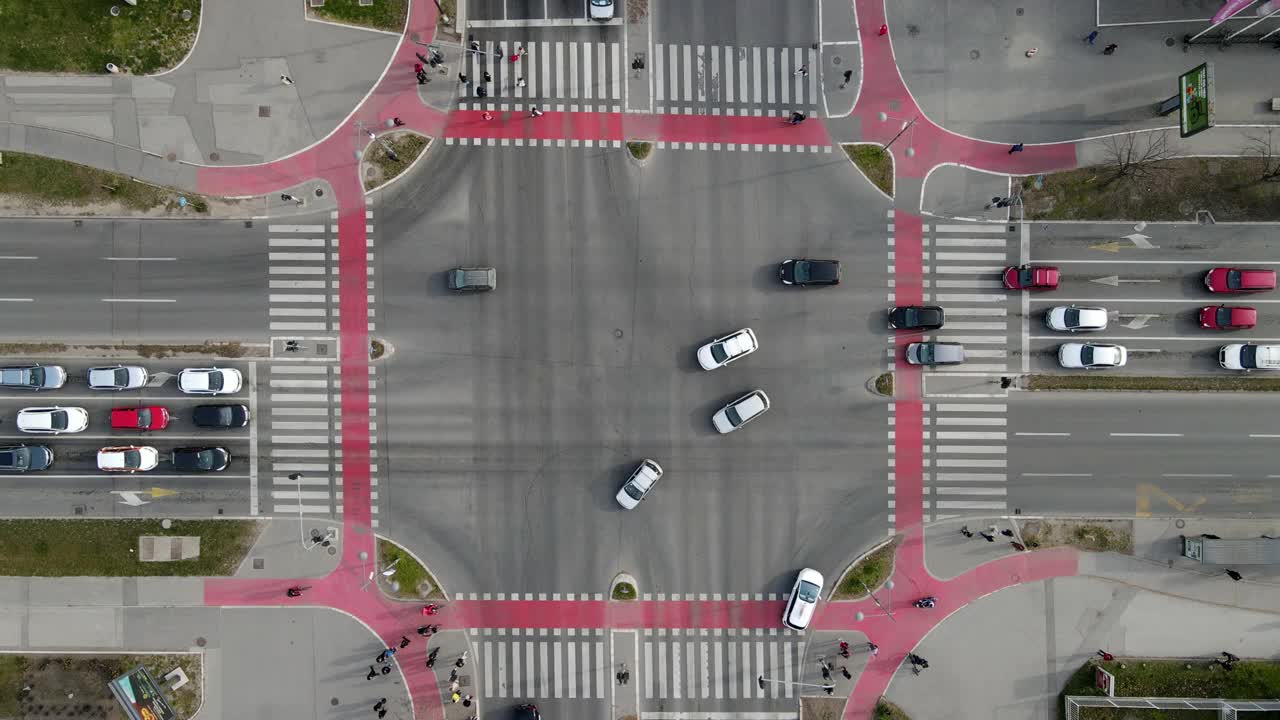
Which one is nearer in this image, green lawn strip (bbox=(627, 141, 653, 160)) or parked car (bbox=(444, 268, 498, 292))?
parked car (bbox=(444, 268, 498, 292))

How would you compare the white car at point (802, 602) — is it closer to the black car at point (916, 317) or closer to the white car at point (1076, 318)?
the black car at point (916, 317)

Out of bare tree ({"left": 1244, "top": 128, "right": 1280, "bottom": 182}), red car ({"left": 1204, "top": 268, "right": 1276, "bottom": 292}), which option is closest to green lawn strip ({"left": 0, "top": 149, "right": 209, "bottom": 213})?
red car ({"left": 1204, "top": 268, "right": 1276, "bottom": 292})

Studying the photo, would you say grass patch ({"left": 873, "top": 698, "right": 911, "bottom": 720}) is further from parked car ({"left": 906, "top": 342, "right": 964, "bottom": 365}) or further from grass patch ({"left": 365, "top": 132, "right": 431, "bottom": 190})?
grass patch ({"left": 365, "top": 132, "right": 431, "bottom": 190})

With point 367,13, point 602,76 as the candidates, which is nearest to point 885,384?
point 602,76

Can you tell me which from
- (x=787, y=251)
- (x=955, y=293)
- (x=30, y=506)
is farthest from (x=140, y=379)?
(x=955, y=293)

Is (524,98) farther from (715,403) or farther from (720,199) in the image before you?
(715,403)

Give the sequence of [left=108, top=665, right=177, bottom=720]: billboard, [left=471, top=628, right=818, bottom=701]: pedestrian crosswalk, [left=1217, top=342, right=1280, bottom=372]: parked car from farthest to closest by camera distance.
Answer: [left=471, top=628, right=818, bottom=701]: pedestrian crosswalk < [left=1217, top=342, right=1280, bottom=372]: parked car < [left=108, top=665, right=177, bottom=720]: billboard

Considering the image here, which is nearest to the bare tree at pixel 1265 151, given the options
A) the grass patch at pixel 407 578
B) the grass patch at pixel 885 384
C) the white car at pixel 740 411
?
the grass patch at pixel 885 384

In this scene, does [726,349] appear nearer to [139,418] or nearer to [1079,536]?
[1079,536]
